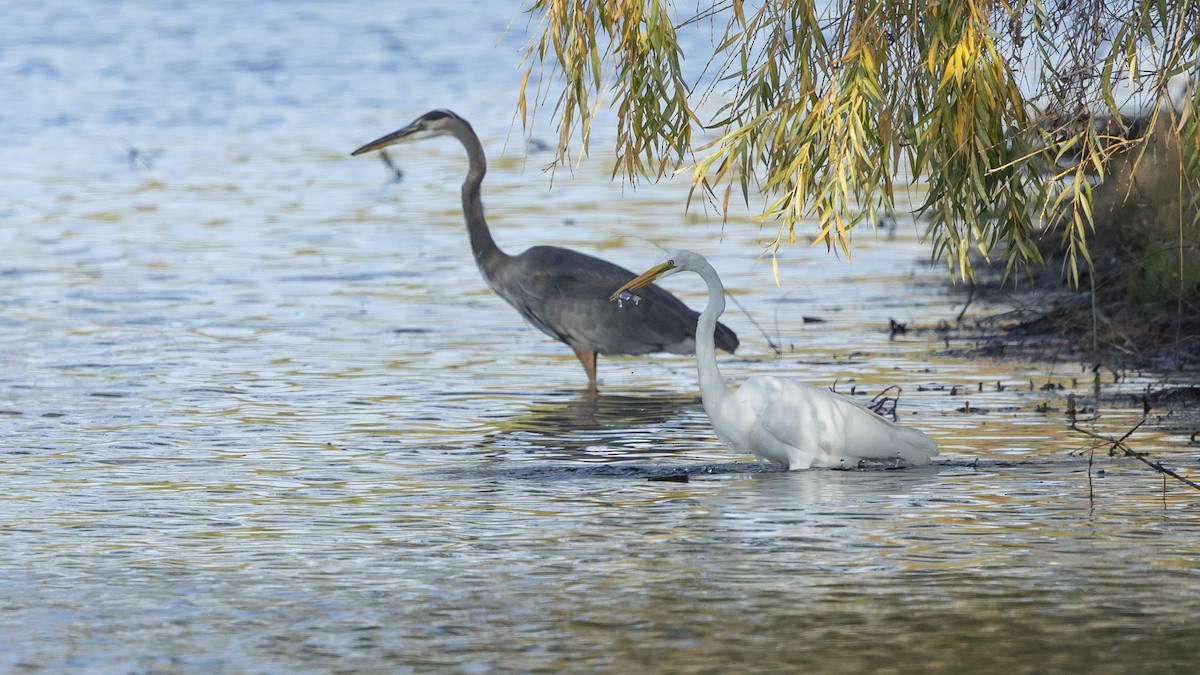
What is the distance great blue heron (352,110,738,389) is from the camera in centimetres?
1280

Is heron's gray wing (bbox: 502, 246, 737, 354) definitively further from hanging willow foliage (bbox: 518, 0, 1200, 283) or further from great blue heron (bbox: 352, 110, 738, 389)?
hanging willow foliage (bbox: 518, 0, 1200, 283)

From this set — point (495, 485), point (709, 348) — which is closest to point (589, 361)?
point (709, 348)

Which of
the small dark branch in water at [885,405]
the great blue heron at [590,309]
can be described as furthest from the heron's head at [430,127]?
the small dark branch in water at [885,405]

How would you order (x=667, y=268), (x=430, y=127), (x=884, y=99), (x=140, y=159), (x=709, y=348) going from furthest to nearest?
(x=140, y=159) → (x=430, y=127) → (x=667, y=268) → (x=709, y=348) → (x=884, y=99)

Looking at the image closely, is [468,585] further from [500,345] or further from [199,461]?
[500,345]

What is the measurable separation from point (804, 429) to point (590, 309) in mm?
3340

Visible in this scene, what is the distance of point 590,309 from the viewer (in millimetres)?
12789

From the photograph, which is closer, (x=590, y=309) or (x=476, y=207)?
(x=590, y=309)

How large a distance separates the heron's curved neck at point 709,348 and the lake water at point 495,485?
0.36m

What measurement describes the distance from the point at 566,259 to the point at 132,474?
12.9ft

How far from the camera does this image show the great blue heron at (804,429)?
964 cm

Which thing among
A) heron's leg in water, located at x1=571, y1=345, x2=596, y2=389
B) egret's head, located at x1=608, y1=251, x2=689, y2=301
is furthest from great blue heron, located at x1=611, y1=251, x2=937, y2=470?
heron's leg in water, located at x1=571, y1=345, x2=596, y2=389

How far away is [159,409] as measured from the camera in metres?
11.8

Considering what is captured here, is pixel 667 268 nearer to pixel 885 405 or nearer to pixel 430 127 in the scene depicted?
pixel 885 405
